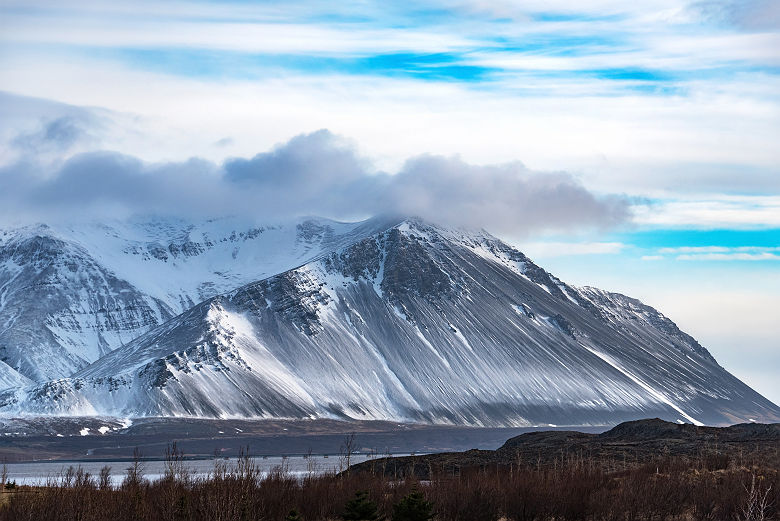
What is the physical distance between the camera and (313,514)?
68.4 metres

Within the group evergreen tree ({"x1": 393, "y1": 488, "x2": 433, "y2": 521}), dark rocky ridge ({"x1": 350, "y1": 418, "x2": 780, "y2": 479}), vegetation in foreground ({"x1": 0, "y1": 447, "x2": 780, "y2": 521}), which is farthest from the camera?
dark rocky ridge ({"x1": 350, "y1": 418, "x2": 780, "y2": 479})

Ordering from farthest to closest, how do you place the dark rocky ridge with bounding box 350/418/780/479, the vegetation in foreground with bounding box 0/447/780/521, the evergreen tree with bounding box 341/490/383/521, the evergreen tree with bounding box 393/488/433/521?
the dark rocky ridge with bounding box 350/418/780/479 < the evergreen tree with bounding box 341/490/383/521 < the vegetation in foreground with bounding box 0/447/780/521 < the evergreen tree with bounding box 393/488/433/521

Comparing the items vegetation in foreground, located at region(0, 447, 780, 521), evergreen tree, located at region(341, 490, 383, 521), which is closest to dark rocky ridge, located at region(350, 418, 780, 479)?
vegetation in foreground, located at region(0, 447, 780, 521)

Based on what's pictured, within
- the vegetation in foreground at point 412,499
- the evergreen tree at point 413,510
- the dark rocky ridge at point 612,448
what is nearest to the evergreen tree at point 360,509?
the vegetation in foreground at point 412,499

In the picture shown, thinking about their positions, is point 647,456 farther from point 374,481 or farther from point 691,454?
point 374,481

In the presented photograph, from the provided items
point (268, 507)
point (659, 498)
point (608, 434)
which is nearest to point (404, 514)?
point (268, 507)

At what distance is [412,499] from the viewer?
2237 inches

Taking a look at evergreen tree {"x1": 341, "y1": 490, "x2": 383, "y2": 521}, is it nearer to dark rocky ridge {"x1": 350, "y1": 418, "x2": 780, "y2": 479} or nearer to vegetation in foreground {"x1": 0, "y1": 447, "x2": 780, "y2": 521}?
vegetation in foreground {"x1": 0, "y1": 447, "x2": 780, "y2": 521}

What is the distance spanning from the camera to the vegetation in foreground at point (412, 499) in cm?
5994

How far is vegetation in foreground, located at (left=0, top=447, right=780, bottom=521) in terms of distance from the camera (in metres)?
59.9

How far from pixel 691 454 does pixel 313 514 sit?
49.0 m

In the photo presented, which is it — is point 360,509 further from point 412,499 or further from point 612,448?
point 612,448

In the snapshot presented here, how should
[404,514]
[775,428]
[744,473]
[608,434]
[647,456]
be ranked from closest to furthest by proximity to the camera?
[404,514]
[744,473]
[647,456]
[775,428]
[608,434]

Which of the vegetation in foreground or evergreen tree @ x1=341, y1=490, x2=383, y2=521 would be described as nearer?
the vegetation in foreground
